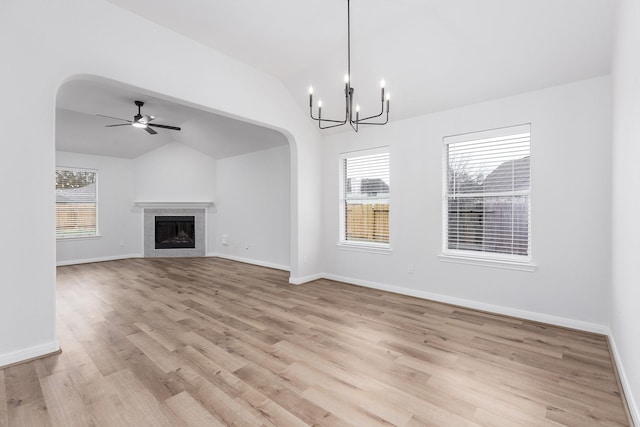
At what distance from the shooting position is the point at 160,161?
7.81 meters

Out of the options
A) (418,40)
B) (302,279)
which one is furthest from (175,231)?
(418,40)

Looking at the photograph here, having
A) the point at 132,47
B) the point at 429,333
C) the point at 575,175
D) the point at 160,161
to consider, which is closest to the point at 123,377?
the point at 429,333

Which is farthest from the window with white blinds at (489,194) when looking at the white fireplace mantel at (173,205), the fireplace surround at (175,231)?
the fireplace surround at (175,231)

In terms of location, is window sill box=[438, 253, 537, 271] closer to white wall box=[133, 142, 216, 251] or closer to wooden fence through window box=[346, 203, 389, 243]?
wooden fence through window box=[346, 203, 389, 243]

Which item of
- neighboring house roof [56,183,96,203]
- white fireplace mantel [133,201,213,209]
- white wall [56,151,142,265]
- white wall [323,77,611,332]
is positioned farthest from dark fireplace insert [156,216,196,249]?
white wall [323,77,611,332]

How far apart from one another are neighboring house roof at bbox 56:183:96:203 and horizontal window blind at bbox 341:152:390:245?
6211 mm

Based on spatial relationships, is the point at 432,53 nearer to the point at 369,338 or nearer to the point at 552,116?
the point at 552,116

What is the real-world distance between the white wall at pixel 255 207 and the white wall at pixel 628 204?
5029 mm

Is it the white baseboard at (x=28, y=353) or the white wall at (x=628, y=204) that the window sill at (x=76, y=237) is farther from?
the white wall at (x=628, y=204)

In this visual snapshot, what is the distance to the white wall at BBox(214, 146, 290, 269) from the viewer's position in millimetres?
6523

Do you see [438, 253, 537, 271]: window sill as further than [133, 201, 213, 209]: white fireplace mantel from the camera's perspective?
No

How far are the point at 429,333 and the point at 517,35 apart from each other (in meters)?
3.11

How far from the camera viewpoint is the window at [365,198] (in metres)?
4.91

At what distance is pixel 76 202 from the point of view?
23.4ft
